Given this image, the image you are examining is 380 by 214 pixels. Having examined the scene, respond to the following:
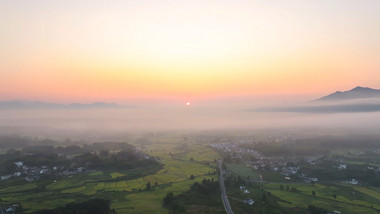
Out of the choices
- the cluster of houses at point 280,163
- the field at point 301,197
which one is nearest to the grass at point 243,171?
the cluster of houses at point 280,163

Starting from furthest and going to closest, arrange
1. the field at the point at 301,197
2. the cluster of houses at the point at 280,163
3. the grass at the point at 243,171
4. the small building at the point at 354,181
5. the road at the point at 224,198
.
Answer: the cluster of houses at the point at 280,163 < the grass at the point at 243,171 < the small building at the point at 354,181 < the field at the point at 301,197 < the road at the point at 224,198

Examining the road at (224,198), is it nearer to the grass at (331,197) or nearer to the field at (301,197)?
the field at (301,197)

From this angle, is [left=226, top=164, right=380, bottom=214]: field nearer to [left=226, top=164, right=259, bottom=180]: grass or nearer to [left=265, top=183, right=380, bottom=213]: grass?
[left=265, top=183, right=380, bottom=213]: grass

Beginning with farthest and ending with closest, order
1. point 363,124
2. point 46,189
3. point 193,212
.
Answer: point 363,124 → point 46,189 → point 193,212

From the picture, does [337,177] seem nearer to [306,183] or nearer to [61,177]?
[306,183]

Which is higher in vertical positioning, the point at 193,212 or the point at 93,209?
the point at 93,209

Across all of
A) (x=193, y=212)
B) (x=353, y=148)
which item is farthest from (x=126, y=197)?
(x=353, y=148)

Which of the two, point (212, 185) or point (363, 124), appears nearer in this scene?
point (212, 185)
